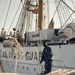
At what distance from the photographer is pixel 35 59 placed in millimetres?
19016

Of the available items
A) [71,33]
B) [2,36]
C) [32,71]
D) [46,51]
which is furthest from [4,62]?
Answer: [46,51]

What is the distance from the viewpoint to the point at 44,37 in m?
19.7

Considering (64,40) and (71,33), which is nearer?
(64,40)

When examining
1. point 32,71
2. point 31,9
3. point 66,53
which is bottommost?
point 32,71

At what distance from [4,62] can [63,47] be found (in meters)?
9.00

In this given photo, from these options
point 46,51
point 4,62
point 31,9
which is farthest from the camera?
point 31,9

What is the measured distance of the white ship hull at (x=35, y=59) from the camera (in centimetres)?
1616

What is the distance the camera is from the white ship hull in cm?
1616

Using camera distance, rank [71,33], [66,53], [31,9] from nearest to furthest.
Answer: [66,53] < [71,33] < [31,9]

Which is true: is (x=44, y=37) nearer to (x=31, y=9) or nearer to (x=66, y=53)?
(x=66, y=53)

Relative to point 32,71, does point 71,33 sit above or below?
above

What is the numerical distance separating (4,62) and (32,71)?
5789mm

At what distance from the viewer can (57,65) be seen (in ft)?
55.3

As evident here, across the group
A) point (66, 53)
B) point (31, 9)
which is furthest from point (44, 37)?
point (31, 9)
